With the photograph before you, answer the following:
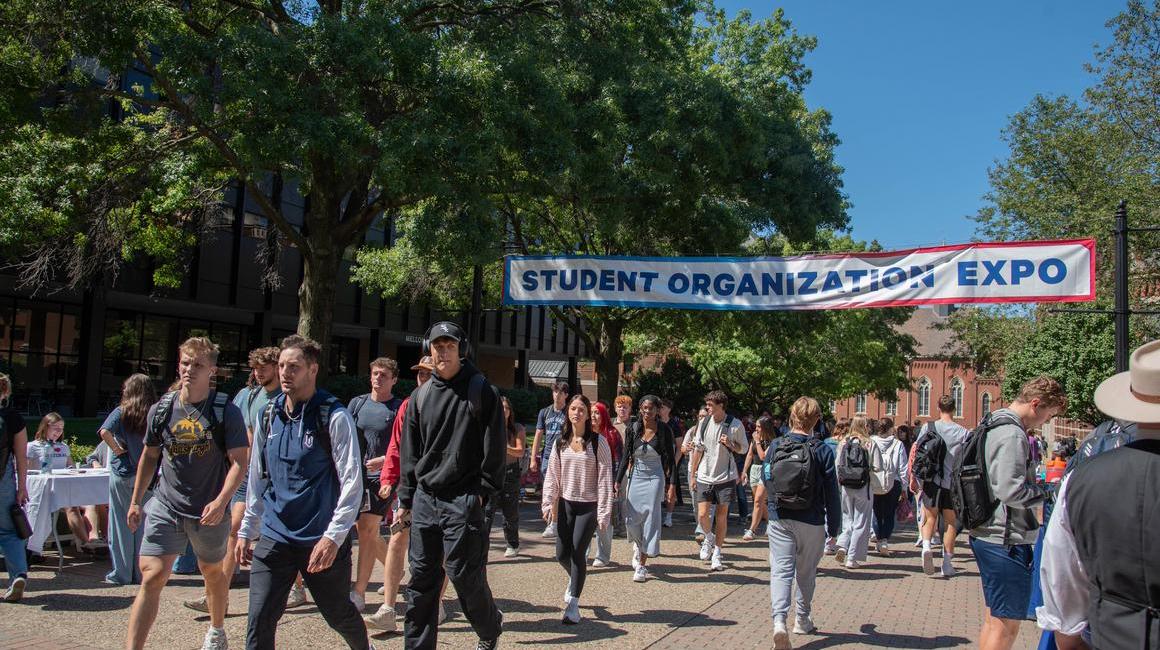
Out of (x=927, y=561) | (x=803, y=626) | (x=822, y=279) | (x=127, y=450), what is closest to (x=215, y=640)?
(x=127, y=450)

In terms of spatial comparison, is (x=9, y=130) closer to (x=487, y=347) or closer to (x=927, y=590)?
(x=927, y=590)

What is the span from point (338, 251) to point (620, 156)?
15.7 feet

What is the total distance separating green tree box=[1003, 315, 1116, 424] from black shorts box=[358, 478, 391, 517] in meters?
31.0

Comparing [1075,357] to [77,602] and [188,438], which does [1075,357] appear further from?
[188,438]

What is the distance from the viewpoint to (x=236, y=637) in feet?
19.1

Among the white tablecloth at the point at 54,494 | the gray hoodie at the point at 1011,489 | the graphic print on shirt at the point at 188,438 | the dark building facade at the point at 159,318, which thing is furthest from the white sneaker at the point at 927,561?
the dark building facade at the point at 159,318

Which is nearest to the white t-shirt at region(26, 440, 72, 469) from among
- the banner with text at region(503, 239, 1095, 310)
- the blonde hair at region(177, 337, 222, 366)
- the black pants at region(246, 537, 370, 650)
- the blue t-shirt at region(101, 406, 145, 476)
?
the blue t-shirt at region(101, 406, 145, 476)

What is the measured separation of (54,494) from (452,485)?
5005 millimetres

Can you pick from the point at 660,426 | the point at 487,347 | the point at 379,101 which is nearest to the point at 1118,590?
the point at 660,426

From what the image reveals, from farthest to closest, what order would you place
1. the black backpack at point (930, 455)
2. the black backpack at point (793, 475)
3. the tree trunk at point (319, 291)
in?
the tree trunk at point (319, 291)
the black backpack at point (930, 455)
the black backpack at point (793, 475)

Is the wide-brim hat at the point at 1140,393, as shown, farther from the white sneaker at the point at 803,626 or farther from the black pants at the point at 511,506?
the black pants at the point at 511,506

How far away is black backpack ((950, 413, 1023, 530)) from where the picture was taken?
4879 mm

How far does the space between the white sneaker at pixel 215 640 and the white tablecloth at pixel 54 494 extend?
3273mm

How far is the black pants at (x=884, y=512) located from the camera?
37.9 ft
